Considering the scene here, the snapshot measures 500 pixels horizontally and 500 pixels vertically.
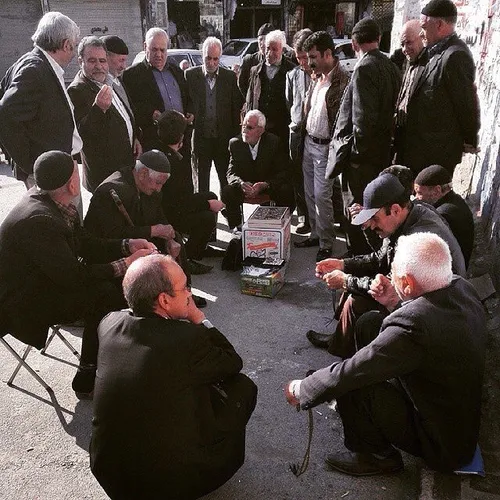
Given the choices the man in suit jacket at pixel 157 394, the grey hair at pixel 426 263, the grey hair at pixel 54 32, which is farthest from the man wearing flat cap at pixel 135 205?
the grey hair at pixel 426 263

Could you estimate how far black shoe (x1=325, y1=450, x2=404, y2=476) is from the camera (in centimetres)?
304

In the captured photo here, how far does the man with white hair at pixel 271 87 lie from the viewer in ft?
21.5

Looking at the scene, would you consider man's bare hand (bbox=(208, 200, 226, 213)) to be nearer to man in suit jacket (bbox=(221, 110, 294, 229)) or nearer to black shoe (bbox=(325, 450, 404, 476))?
man in suit jacket (bbox=(221, 110, 294, 229))

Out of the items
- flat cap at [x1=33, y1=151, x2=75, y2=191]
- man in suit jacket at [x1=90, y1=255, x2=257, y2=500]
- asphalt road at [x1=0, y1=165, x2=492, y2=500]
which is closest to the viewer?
man in suit jacket at [x1=90, y1=255, x2=257, y2=500]

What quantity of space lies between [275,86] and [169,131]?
1.95 m

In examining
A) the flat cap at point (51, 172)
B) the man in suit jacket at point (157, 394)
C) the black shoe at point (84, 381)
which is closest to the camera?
the man in suit jacket at point (157, 394)

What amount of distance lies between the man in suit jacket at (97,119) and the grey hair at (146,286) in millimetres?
2939

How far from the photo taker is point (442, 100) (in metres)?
4.80

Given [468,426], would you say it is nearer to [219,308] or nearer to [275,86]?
[219,308]

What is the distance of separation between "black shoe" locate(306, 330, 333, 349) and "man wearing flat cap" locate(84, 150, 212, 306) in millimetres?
1284

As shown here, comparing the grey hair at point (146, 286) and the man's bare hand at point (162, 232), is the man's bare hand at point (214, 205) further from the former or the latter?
the grey hair at point (146, 286)

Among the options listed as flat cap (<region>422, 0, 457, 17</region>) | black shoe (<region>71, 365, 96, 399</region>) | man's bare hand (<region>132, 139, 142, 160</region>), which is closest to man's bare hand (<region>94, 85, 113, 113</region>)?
man's bare hand (<region>132, 139, 142, 160</region>)

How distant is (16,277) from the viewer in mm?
3363

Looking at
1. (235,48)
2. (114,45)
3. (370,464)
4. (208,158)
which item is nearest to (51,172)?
(370,464)
